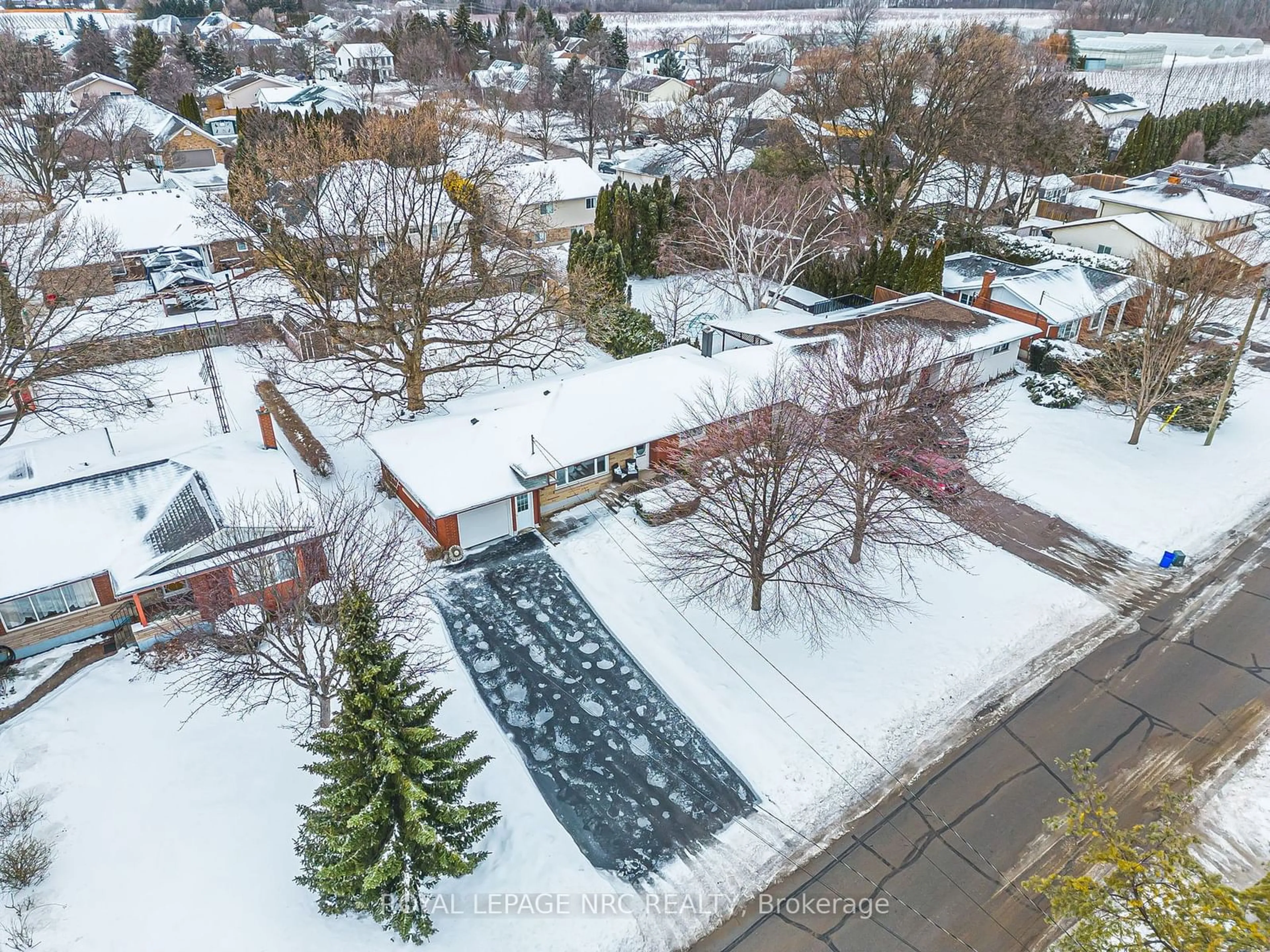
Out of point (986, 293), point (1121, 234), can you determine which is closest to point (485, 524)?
point (986, 293)

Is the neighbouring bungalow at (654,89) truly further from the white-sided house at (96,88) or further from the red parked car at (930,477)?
the red parked car at (930,477)

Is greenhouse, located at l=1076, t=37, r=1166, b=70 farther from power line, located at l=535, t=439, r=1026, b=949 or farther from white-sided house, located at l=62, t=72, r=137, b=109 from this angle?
power line, located at l=535, t=439, r=1026, b=949

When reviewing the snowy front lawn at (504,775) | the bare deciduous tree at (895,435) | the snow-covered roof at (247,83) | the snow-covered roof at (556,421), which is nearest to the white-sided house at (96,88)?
the snow-covered roof at (247,83)

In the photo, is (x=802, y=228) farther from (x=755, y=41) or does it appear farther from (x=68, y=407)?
(x=755, y=41)

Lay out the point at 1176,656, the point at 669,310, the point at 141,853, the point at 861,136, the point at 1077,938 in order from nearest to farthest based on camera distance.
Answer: the point at 1077,938
the point at 141,853
the point at 1176,656
the point at 669,310
the point at 861,136

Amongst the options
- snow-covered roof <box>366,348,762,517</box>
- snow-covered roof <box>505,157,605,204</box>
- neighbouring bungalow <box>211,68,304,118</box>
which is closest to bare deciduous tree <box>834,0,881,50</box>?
snow-covered roof <box>505,157,605,204</box>

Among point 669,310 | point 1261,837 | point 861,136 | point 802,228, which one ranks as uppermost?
point 861,136

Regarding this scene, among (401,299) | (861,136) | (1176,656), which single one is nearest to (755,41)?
(861,136)
